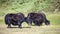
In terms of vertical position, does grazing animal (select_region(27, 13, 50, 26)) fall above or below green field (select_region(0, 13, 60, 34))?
above

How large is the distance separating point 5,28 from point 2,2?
0.32m

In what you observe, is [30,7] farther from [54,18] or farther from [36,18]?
[54,18]

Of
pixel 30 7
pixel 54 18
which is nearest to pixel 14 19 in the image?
pixel 30 7

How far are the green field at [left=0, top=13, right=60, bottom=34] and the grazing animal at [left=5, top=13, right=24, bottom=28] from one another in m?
0.05

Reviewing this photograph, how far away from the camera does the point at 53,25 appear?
1.75 meters

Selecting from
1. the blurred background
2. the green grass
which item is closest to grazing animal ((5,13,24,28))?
the blurred background

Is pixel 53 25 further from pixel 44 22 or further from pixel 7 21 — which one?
pixel 7 21

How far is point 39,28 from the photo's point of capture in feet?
5.79

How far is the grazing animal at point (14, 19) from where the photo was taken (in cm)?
179

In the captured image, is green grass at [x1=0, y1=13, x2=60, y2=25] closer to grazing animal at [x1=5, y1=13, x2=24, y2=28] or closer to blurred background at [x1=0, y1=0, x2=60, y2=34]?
blurred background at [x1=0, y1=0, x2=60, y2=34]

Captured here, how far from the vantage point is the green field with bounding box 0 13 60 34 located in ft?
5.72

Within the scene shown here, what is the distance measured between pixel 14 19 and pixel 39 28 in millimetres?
327

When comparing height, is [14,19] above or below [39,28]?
above

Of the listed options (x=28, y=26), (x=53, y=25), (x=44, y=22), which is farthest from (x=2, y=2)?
(x=53, y=25)
